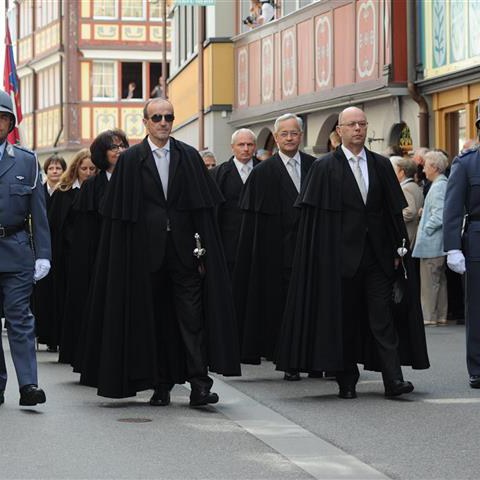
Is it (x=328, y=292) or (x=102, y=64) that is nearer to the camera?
(x=328, y=292)

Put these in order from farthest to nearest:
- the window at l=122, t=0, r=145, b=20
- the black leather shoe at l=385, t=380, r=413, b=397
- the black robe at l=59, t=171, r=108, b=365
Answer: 1. the window at l=122, t=0, r=145, b=20
2. the black robe at l=59, t=171, r=108, b=365
3. the black leather shoe at l=385, t=380, r=413, b=397

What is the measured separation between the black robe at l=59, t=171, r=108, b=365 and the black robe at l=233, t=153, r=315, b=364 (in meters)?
1.27

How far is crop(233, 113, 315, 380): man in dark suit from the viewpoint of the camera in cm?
1236

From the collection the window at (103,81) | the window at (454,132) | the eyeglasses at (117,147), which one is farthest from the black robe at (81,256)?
the window at (103,81)

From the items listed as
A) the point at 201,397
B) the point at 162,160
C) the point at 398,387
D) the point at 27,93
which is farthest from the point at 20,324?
the point at 27,93

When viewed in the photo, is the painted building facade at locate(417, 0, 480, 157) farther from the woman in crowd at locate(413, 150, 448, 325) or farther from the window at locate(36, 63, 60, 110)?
the window at locate(36, 63, 60, 110)

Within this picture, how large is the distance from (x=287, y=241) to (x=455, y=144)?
10.3m

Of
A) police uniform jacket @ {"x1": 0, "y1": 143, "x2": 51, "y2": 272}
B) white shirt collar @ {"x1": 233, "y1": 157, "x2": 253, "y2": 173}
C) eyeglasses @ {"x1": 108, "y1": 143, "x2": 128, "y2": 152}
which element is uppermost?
eyeglasses @ {"x1": 108, "y1": 143, "x2": 128, "y2": 152}

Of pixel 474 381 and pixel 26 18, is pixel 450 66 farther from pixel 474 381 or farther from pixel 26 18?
pixel 26 18

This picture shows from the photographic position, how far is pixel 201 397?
32.6 feet

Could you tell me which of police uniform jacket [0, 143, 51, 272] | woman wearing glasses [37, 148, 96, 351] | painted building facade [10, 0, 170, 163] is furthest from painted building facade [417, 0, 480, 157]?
painted building facade [10, 0, 170, 163]

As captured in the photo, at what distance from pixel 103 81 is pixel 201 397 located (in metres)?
50.6

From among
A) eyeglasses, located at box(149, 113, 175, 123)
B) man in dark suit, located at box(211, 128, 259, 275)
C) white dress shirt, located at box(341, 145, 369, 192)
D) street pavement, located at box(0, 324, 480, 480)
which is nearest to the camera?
street pavement, located at box(0, 324, 480, 480)

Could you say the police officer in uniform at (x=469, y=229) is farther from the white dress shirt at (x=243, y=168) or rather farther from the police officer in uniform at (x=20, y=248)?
the white dress shirt at (x=243, y=168)
